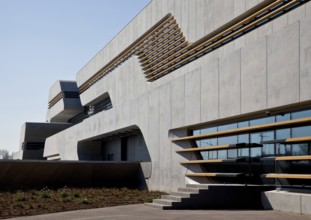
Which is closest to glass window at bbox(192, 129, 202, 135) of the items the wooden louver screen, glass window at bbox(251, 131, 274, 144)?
glass window at bbox(251, 131, 274, 144)

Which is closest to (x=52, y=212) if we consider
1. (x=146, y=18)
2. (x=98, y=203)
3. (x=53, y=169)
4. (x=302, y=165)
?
(x=98, y=203)

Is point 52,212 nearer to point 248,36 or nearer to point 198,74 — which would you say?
point 198,74

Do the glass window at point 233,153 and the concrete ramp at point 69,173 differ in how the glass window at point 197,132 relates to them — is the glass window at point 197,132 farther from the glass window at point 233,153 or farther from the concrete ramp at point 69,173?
the concrete ramp at point 69,173

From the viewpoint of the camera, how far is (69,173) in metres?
29.0

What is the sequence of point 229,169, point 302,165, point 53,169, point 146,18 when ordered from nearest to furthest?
point 302,165 → point 229,169 → point 53,169 → point 146,18

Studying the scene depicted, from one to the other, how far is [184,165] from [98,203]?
247 inches

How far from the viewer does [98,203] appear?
19.3 meters

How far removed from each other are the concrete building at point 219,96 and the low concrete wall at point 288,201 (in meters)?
0.03

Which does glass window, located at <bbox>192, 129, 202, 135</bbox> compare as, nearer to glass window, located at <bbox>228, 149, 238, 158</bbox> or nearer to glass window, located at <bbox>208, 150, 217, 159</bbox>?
glass window, located at <bbox>208, 150, 217, 159</bbox>

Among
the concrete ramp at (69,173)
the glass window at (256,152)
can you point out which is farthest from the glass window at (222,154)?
the concrete ramp at (69,173)

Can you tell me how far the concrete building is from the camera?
16.3 m

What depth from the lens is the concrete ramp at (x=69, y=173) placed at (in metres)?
26.8

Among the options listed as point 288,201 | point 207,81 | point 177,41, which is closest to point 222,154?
point 207,81

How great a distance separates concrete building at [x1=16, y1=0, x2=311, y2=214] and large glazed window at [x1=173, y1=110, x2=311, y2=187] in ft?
0.13
